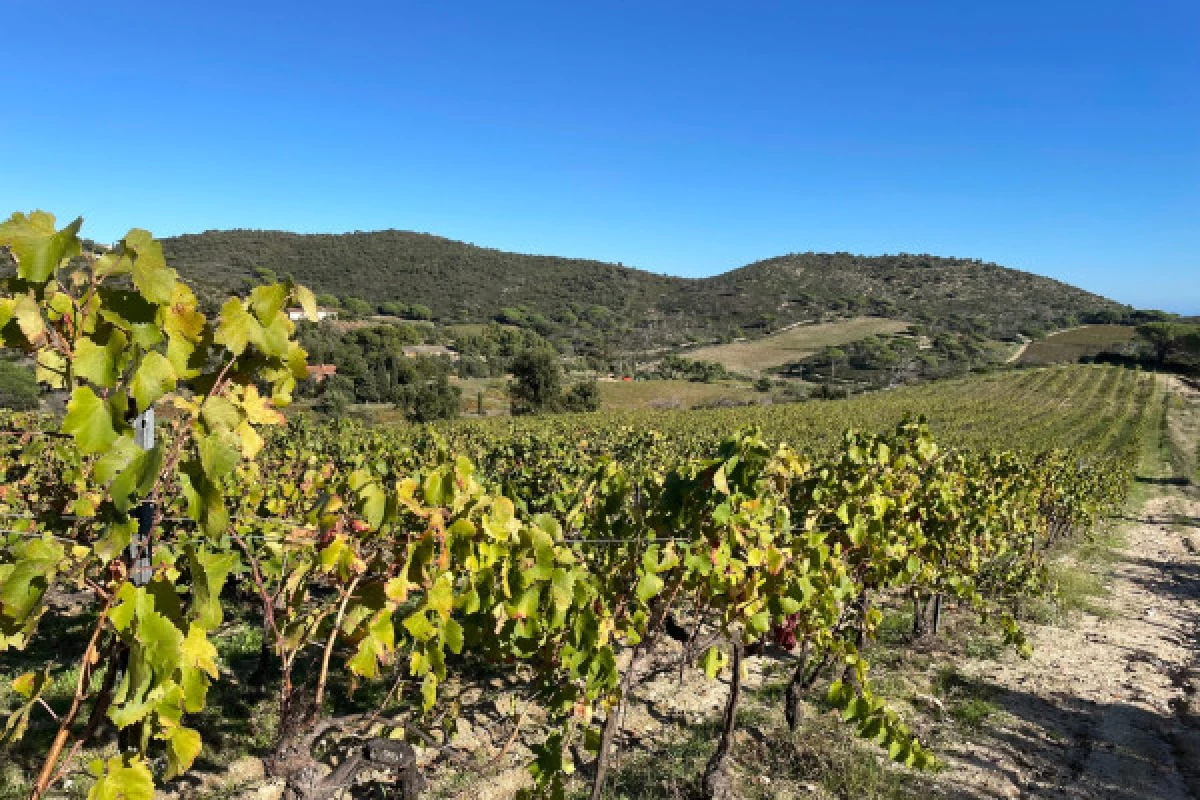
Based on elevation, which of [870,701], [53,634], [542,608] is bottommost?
[53,634]

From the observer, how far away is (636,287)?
135625mm

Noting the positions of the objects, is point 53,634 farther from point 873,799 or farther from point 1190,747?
point 1190,747

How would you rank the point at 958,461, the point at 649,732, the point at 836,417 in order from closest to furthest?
1. the point at 649,732
2. the point at 958,461
3. the point at 836,417

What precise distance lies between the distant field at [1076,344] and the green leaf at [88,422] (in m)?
88.3

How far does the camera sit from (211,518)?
1.31 m

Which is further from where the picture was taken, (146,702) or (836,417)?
(836,417)

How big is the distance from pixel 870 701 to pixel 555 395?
47044 mm

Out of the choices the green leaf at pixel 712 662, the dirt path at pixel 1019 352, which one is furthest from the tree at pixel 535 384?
the dirt path at pixel 1019 352

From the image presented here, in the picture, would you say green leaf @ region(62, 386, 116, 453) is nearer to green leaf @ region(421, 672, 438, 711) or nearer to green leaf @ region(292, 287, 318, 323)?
green leaf @ region(292, 287, 318, 323)

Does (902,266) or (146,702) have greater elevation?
(902,266)

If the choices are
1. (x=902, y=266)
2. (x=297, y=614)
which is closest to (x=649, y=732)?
(x=297, y=614)

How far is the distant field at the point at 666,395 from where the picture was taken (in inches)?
2127

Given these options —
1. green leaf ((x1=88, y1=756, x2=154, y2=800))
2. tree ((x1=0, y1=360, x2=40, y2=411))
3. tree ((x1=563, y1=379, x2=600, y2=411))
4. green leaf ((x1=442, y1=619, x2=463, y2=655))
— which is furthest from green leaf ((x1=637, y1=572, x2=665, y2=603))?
tree ((x1=563, y1=379, x2=600, y2=411))

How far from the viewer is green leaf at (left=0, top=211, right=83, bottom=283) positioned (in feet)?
3.66
